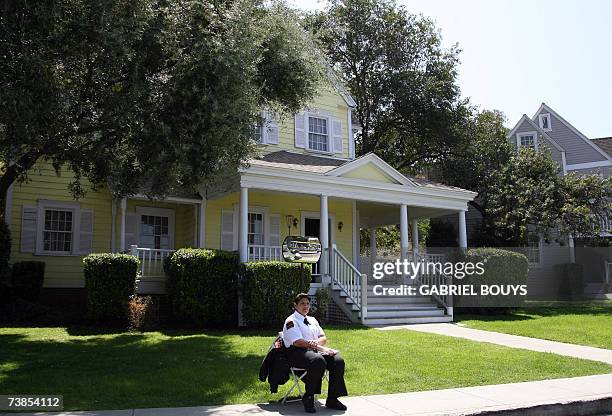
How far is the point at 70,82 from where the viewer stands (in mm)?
9938

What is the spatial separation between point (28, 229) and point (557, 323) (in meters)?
15.4

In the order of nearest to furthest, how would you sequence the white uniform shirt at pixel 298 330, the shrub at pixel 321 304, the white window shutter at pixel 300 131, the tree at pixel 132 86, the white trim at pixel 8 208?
the white uniform shirt at pixel 298 330 < the tree at pixel 132 86 < the shrub at pixel 321 304 < the white trim at pixel 8 208 < the white window shutter at pixel 300 131

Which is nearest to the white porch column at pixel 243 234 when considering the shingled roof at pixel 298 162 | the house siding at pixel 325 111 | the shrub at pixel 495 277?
the shingled roof at pixel 298 162

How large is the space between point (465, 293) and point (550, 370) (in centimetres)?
886

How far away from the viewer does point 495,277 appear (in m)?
17.6

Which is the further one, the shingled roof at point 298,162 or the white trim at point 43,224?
the white trim at point 43,224

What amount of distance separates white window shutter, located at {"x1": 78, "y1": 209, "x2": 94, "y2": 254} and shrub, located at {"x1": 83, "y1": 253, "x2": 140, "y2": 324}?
4103mm

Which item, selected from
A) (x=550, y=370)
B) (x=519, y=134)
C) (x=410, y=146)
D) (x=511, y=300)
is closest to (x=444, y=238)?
(x=410, y=146)

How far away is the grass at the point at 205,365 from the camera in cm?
713

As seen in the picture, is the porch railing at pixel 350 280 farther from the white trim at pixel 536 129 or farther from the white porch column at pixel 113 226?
the white trim at pixel 536 129

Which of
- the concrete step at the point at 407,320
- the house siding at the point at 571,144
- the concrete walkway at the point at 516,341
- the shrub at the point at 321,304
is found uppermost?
the house siding at the point at 571,144

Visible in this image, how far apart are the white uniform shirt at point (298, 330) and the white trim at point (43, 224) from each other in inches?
476

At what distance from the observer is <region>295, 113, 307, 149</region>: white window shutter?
20.3 metres

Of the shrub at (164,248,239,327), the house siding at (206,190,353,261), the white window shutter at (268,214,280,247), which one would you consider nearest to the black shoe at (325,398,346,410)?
the shrub at (164,248,239,327)
